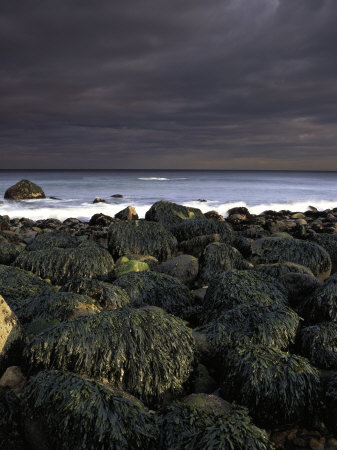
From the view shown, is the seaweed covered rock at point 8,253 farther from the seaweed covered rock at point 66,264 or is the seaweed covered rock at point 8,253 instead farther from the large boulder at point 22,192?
the large boulder at point 22,192

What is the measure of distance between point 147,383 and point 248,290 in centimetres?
209

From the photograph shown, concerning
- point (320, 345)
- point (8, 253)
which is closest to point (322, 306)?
point (320, 345)

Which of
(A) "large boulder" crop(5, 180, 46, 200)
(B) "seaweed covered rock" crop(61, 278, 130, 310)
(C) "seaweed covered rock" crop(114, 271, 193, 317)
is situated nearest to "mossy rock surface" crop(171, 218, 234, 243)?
(C) "seaweed covered rock" crop(114, 271, 193, 317)

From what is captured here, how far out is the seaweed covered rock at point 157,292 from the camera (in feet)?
16.3

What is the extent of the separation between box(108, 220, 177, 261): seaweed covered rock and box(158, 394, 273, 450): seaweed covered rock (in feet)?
16.4

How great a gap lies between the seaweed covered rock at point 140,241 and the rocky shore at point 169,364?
2.05m

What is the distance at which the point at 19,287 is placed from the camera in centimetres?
516

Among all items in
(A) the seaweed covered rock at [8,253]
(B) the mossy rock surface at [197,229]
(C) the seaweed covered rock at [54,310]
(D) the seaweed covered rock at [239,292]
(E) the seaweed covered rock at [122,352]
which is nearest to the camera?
(E) the seaweed covered rock at [122,352]

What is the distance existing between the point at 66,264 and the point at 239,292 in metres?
3.21

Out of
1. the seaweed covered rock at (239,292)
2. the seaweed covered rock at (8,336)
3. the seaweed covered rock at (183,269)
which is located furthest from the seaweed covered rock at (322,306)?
the seaweed covered rock at (8,336)

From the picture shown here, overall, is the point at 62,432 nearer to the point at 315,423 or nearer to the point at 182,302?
the point at 315,423

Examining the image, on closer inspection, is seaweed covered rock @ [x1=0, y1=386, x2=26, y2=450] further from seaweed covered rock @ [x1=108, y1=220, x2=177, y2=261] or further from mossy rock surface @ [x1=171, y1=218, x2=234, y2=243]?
mossy rock surface @ [x1=171, y1=218, x2=234, y2=243]

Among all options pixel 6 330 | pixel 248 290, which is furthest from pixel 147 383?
pixel 248 290

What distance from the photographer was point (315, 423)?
108 inches
